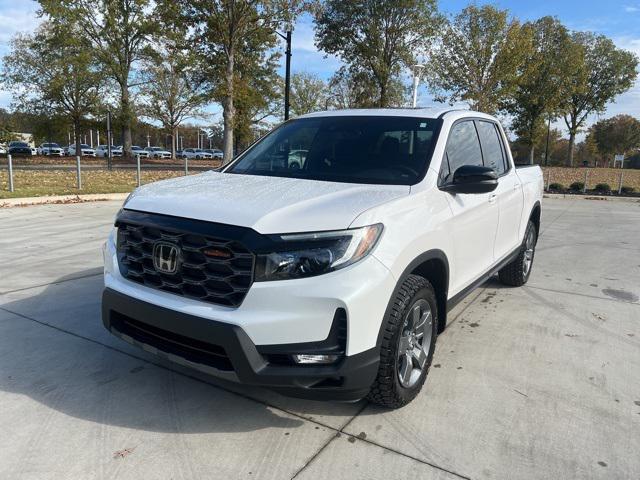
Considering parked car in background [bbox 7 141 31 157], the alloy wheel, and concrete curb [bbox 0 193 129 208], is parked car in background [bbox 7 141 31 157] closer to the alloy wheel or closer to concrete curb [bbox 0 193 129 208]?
concrete curb [bbox 0 193 129 208]

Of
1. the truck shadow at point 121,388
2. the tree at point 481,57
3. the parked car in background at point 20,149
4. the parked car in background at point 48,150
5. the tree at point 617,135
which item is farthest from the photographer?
the tree at point 617,135

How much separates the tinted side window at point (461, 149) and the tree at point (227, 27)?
2098cm

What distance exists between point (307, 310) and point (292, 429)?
846mm

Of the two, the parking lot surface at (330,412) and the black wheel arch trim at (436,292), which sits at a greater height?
the black wheel arch trim at (436,292)

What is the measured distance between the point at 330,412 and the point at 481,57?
31381 millimetres

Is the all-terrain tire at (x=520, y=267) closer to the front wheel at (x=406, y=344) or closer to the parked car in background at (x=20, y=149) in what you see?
the front wheel at (x=406, y=344)

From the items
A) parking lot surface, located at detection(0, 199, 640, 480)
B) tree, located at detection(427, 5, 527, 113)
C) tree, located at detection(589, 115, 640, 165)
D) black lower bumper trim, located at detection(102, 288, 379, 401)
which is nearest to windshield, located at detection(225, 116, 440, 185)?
black lower bumper trim, located at detection(102, 288, 379, 401)

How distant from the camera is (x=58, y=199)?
1252 cm

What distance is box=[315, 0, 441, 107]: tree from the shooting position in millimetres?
31922

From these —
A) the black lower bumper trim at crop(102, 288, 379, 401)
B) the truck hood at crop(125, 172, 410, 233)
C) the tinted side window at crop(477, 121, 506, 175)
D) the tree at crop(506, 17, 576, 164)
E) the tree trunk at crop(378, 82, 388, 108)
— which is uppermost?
the tree at crop(506, 17, 576, 164)

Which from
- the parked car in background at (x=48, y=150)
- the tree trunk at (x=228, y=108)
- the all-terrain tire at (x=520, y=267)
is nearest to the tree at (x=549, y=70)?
the tree trunk at (x=228, y=108)

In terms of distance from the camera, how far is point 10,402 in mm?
3023

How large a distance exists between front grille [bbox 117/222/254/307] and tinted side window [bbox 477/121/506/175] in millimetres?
2819

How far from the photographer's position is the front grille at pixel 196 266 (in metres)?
2.53
